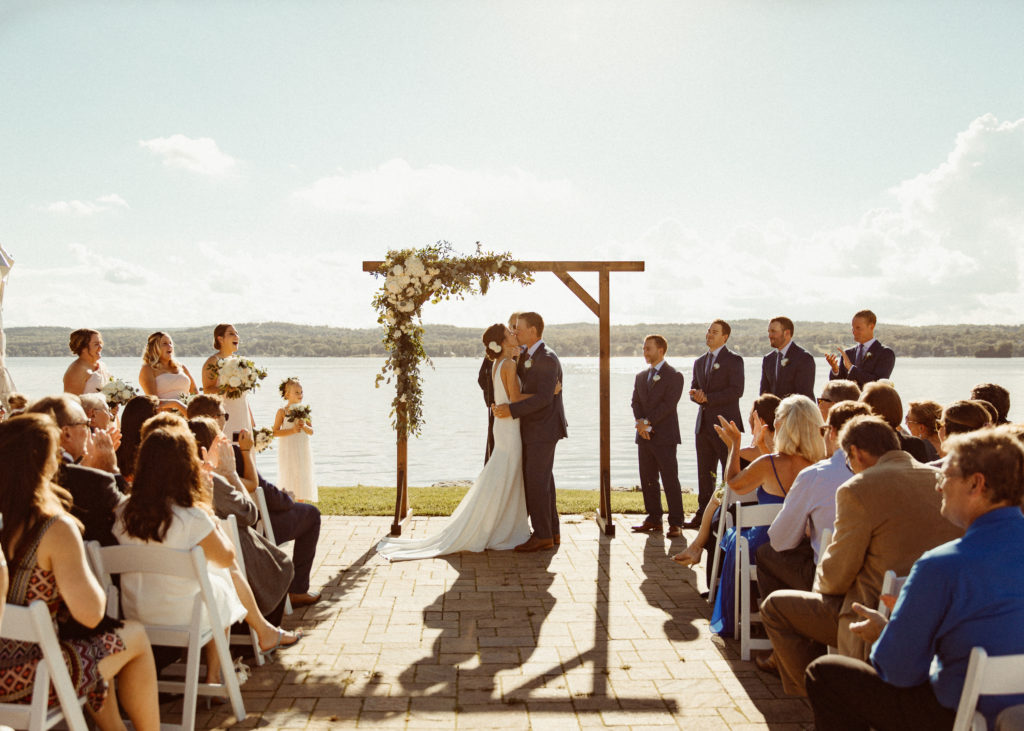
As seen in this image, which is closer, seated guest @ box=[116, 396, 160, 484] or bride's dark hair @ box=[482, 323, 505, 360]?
seated guest @ box=[116, 396, 160, 484]

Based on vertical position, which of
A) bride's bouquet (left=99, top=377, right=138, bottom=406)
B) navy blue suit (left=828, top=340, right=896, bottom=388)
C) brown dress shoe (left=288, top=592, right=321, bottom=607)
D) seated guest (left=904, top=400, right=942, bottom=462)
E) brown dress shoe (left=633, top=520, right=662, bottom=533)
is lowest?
brown dress shoe (left=633, top=520, right=662, bottom=533)

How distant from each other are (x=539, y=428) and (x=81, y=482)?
4366 millimetres

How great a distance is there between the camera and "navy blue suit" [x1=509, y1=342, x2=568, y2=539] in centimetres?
724

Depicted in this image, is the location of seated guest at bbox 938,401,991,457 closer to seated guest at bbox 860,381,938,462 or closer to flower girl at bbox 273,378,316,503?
seated guest at bbox 860,381,938,462

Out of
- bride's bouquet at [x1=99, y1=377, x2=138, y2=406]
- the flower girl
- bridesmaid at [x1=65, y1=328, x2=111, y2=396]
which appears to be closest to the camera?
bride's bouquet at [x1=99, y1=377, x2=138, y2=406]

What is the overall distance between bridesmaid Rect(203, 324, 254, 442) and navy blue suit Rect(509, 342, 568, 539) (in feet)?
8.36

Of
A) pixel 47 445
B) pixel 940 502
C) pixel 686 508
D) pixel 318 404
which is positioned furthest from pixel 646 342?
pixel 318 404

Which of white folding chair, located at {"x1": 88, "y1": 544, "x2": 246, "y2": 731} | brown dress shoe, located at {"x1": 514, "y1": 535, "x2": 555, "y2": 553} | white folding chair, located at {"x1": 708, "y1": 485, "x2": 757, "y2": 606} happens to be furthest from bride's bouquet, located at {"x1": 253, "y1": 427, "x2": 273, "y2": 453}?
white folding chair, located at {"x1": 708, "y1": 485, "x2": 757, "y2": 606}

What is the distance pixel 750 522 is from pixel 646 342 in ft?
11.8

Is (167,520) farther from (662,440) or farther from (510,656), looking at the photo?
(662,440)

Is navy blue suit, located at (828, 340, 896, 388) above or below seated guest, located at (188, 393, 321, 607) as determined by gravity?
above

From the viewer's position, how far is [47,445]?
2.84m

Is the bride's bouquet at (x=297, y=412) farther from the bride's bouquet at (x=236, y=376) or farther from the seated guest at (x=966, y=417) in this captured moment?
the seated guest at (x=966, y=417)

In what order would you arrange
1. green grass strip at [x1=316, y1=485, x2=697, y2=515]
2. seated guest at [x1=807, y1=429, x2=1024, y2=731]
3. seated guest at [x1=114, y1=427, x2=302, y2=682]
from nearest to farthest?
seated guest at [x1=807, y1=429, x2=1024, y2=731] < seated guest at [x1=114, y1=427, x2=302, y2=682] < green grass strip at [x1=316, y1=485, x2=697, y2=515]
